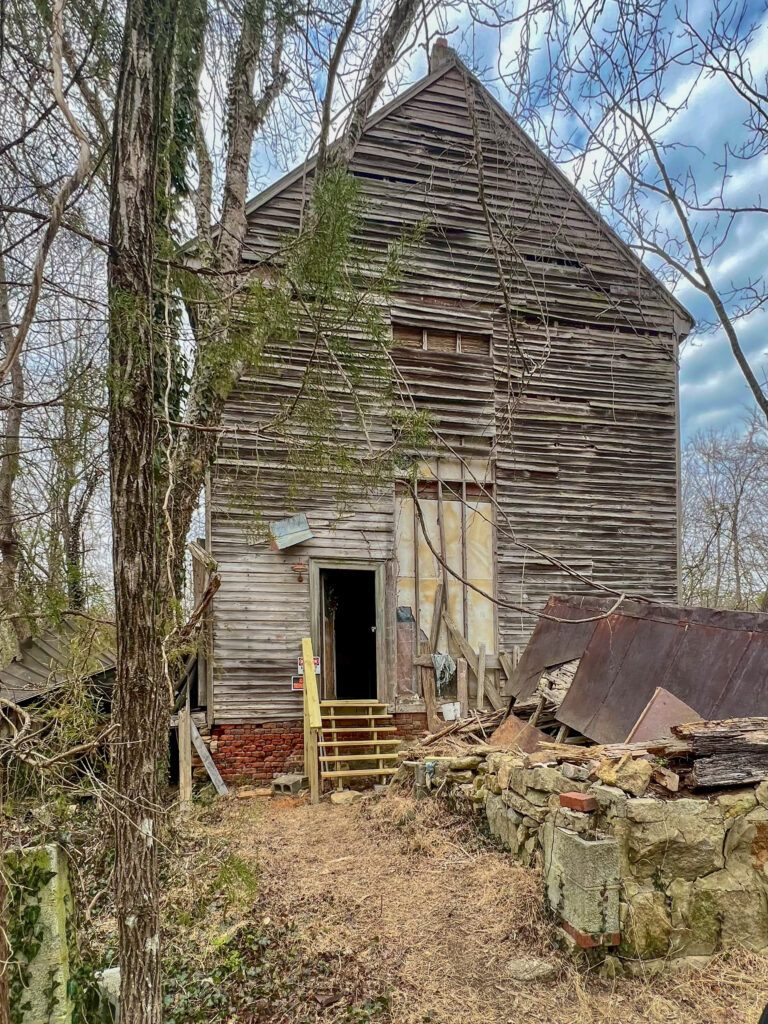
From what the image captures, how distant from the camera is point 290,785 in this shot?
318 inches

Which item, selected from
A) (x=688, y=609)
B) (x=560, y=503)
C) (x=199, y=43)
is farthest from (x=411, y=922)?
(x=560, y=503)

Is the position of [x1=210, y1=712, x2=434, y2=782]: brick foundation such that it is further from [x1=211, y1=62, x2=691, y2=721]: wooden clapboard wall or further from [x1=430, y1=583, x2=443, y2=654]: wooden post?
[x1=430, y1=583, x2=443, y2=654]: wooden post

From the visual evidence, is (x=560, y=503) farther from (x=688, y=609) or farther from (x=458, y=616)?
→ (x=688, y=609)

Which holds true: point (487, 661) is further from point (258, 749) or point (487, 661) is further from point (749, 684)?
point (749, 684)

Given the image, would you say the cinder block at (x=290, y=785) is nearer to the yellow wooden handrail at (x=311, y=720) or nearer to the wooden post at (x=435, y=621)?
the yellow wooden handrail at (x=311, y=720)

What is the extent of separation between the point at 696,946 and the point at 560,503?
7260 millimetres

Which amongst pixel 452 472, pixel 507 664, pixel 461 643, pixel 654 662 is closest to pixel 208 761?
pixel 461 643

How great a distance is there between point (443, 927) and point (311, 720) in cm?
379

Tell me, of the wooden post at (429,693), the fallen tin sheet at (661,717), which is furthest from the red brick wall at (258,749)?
the fallen tin sheet at (661,717)

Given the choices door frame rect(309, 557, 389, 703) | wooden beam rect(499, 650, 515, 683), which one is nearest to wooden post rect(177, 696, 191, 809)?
door frame rect(309, 557, 389, 703)

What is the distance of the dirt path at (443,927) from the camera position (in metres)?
3.25

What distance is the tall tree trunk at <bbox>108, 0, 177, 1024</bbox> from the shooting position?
2.15 metres

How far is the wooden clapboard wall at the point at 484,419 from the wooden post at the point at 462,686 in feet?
2.77

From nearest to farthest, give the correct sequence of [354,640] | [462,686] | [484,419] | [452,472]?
[462,686] → [452,472] → [484,419] → [354,640]
